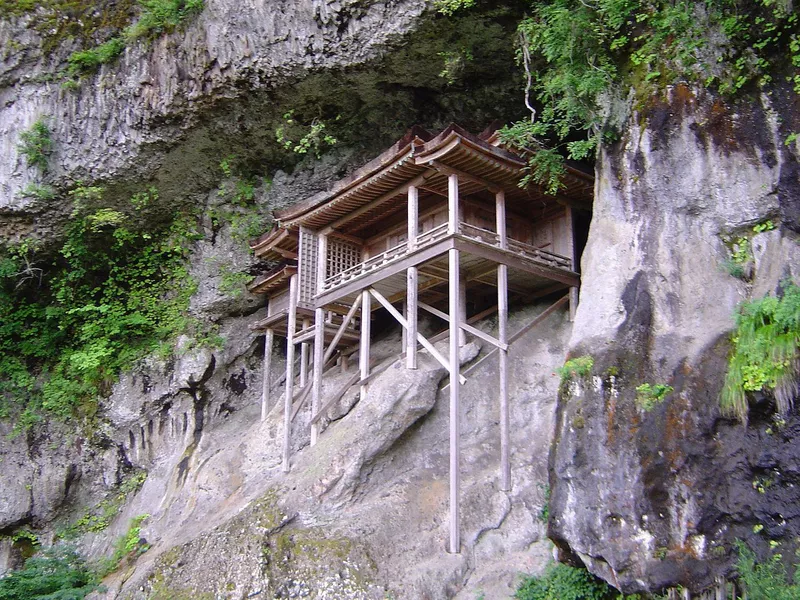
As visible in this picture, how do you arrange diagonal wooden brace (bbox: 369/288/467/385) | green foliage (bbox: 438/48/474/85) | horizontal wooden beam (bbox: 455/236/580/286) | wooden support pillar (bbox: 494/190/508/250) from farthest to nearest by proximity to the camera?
green foliage (bbox: 438/48/474/85)
wooden support pillar (bbox: 494/190/508/250)
horizontal wooden beam (bbox: 455/236/580/286)
diagonal wooden brace (bbox: 369/288/467/385)

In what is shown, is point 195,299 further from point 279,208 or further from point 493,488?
point 493,488

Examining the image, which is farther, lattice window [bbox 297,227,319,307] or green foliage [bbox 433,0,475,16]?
lattice window [bbox 297,227,319,307]

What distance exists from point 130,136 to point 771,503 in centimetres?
1590

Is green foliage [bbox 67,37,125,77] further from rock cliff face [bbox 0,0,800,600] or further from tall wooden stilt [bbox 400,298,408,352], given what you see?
A: tall wooden stilt [bbox 400,298,408,352]

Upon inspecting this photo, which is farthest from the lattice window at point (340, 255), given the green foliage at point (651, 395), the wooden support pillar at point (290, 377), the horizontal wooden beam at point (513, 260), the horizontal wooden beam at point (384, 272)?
the green foliage at point (651, 395)

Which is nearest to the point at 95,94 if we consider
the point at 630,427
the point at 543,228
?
the point at 543,228

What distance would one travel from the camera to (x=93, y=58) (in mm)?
19641

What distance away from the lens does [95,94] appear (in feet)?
63.4

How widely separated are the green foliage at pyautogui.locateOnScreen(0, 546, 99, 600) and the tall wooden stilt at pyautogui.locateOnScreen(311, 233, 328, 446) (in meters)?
5.56

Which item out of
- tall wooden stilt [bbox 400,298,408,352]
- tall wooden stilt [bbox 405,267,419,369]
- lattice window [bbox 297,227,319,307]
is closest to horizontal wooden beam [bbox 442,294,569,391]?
tall wooden stilt [bbox 405,267,419,369]

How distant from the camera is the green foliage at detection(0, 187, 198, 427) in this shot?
20641 mm

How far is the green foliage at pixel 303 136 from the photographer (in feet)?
60.4

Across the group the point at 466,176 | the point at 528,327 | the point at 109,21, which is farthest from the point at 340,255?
the point at 109,21

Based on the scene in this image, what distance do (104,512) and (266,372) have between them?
536cm
